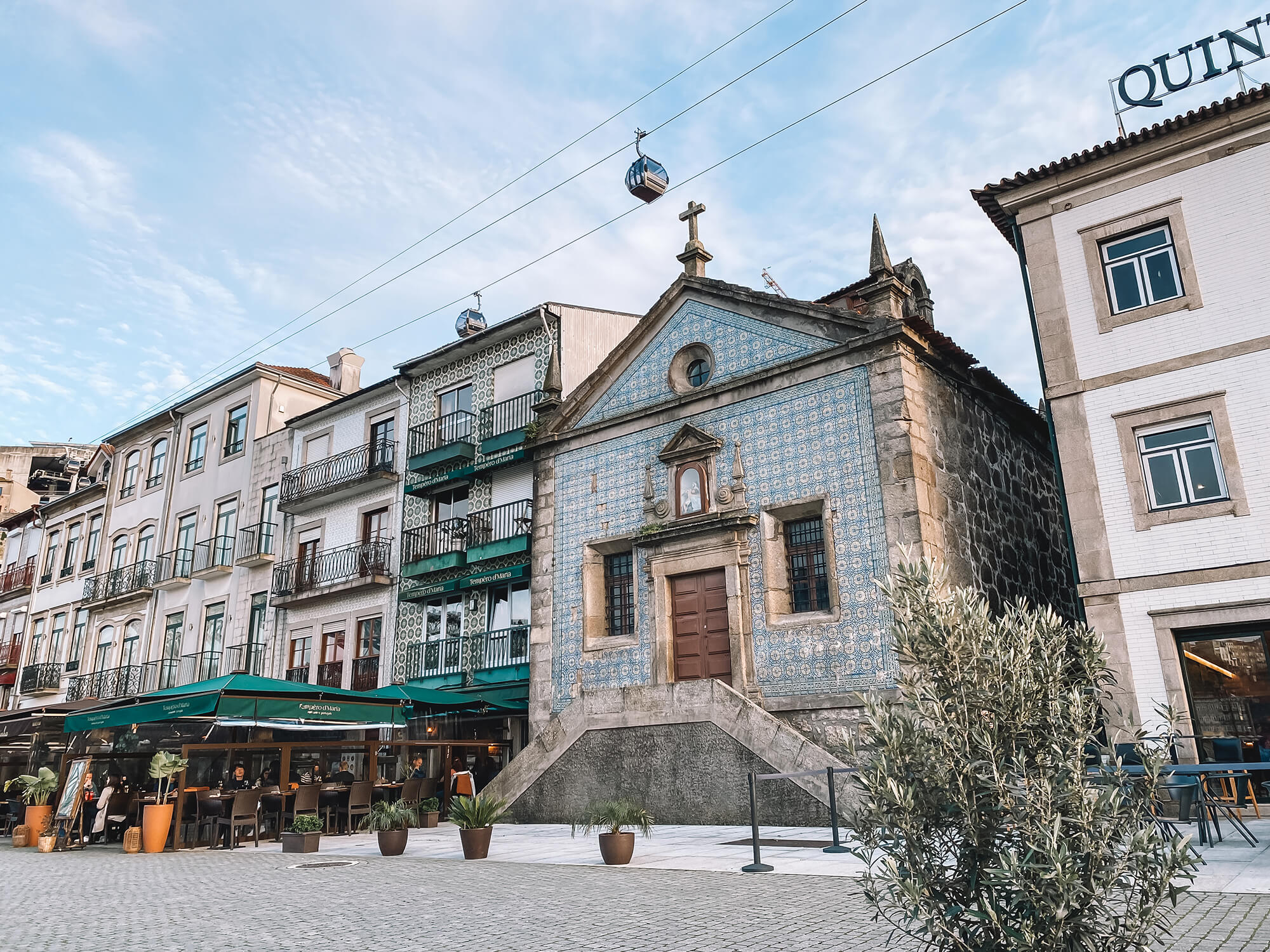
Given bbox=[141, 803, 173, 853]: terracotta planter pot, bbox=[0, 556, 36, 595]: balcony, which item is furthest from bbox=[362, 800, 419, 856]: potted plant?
bbox=[0, 556, 36, 595]: balcony

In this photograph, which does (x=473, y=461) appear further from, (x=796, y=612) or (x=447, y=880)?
(x=447, y=880)

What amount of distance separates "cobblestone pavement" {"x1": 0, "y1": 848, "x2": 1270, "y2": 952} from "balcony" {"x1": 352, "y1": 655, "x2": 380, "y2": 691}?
41.7 ft

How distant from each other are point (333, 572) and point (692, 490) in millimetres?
12000

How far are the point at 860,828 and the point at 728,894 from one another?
4.09 metres

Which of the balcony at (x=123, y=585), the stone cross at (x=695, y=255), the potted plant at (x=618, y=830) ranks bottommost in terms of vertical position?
the potted plant at (x=618, y=830)

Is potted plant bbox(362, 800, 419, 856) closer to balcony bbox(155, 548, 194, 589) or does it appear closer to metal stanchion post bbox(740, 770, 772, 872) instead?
metal stanchion post bbox(740, 770, 772, 872)

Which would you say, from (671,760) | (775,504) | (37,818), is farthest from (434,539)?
(671,760)

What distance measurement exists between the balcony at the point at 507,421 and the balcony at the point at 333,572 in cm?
414

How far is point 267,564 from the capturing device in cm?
2700

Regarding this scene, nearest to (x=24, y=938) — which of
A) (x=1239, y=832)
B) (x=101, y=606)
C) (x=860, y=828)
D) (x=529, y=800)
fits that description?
(x=860, y=828)

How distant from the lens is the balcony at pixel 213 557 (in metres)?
28.0

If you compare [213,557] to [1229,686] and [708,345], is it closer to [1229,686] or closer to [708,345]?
[708,345]

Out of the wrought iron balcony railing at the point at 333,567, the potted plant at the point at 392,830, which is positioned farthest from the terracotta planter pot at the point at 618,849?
the wrought iron balcony railing at the point at 333,567

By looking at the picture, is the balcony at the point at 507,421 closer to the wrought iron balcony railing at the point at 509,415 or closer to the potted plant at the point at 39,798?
the wrought iron balcony railing at the point at 509,415
